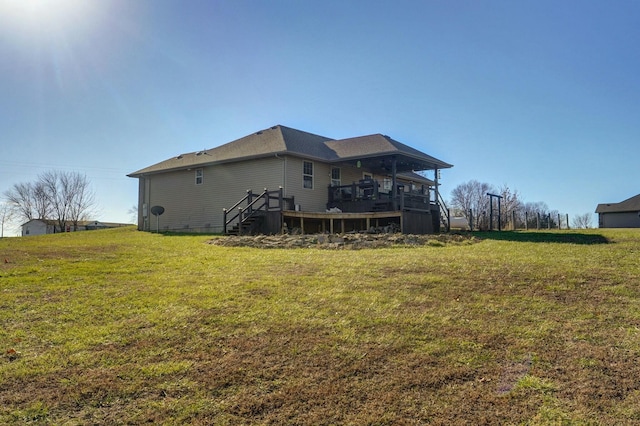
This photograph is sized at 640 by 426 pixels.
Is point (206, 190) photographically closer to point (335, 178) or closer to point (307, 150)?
point (307, 150)

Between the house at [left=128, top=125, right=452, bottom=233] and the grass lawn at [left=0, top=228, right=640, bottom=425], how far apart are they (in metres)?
9.74

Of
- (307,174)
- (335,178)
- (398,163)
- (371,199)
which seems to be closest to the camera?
(371,199)

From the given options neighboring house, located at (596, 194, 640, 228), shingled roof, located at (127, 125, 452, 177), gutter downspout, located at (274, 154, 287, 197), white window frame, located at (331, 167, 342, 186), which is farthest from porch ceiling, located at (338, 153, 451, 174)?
neighboring house, located at (596, 194, 640, 228)

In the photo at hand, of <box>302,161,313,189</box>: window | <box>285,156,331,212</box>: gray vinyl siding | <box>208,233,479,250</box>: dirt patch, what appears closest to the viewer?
<box>208,233,479,250</box>: dirt patch

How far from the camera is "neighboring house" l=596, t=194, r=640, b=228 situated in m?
42.3

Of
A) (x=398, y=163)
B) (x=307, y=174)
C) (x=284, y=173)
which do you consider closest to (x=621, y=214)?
(x=398, y=163)

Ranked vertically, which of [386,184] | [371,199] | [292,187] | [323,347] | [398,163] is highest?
[398,163]

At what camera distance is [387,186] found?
77.7 feet

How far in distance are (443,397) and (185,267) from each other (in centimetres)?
613

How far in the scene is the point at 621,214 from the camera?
43.9 meters

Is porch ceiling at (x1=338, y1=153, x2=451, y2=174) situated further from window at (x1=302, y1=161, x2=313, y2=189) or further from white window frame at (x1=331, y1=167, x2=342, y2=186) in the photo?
window at (x1=302, y1=161, x2=313, y2=189)

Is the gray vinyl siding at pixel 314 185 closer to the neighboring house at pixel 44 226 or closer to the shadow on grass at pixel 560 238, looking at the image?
the shadow on grass at pixel 560 238

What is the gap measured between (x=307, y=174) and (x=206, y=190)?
5.24m

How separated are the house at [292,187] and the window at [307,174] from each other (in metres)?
0.04
